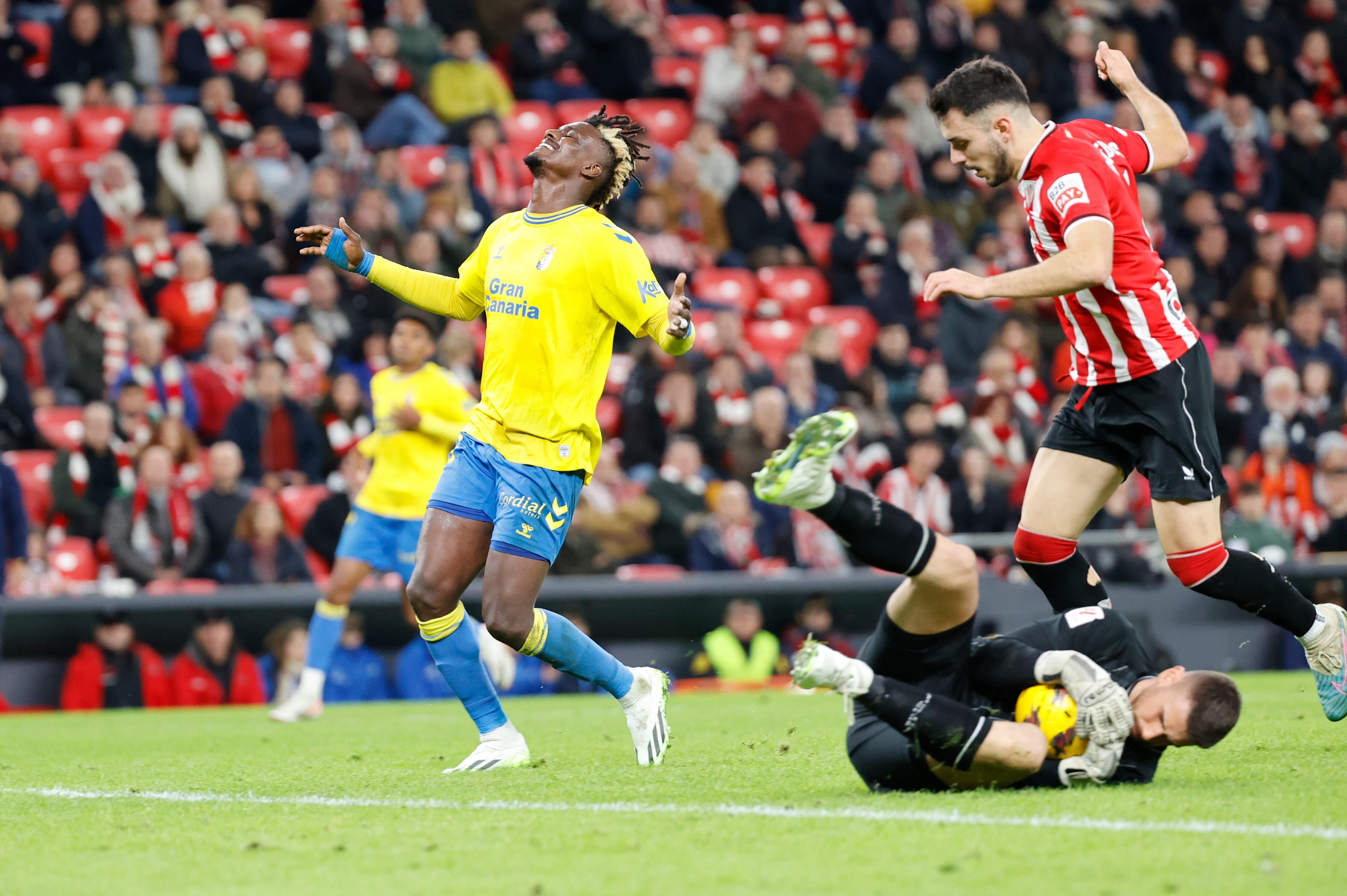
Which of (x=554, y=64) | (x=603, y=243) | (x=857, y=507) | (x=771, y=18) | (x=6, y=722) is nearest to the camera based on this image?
(x=857, y=507)

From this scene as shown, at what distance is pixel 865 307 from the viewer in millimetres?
17359

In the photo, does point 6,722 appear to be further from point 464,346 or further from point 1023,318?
point 1023,318

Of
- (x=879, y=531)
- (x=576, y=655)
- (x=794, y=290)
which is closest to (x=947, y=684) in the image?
(x=879, y=531)

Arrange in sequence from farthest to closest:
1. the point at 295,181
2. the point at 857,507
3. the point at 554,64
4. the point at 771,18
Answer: the point at 771,18, the point at 554,64, the point at 295,181, the point at 857,507

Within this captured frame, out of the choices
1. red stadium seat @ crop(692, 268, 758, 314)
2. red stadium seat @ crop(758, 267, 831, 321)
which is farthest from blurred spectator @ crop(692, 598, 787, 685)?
red stadium seat @ crop(758, 267, 831, 321)

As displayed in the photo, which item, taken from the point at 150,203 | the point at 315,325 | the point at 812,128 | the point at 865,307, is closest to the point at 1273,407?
the point at 865,307

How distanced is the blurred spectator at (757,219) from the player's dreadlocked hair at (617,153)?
1025cm

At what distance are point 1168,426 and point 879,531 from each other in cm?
172

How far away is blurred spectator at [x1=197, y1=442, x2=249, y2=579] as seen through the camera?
42.2ft

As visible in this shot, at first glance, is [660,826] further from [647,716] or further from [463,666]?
[463,666]

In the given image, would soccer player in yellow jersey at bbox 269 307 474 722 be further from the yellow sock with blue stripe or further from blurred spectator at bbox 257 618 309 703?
the yellow sock with blue stripe

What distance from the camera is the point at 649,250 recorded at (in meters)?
16.1

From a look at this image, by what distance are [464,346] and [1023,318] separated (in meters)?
6.31

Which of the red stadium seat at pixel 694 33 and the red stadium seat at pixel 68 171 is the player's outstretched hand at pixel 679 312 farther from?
the red stadium seat at pixel 694 33
